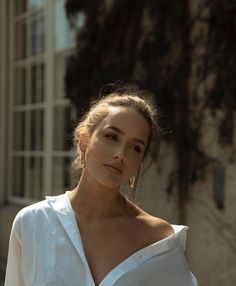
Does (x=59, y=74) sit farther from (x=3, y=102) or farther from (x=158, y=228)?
(x=158, y=228)

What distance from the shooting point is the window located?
6582mm

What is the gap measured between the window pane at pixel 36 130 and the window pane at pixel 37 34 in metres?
0.77

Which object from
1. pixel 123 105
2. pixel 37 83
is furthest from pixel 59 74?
pixel 123 105

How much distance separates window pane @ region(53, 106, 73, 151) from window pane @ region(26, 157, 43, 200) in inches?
21.1

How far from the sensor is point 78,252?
1695 mm

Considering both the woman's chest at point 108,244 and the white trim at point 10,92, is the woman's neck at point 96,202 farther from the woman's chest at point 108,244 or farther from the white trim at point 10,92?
the white trim at point 10,92

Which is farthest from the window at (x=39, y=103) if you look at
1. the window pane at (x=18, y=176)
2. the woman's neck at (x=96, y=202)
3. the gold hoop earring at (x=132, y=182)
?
the woman's neck at (x=96, y=202)

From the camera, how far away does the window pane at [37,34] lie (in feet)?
23.5

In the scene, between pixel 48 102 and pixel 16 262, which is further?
pixel 48 102

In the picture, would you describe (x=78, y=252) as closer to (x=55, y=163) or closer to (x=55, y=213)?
(x=55, y=213)

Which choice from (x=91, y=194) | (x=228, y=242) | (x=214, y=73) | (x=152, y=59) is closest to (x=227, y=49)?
(x=214, y=73)

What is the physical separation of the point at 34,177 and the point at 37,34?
5.91 feet

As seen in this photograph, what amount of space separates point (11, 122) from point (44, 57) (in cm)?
121

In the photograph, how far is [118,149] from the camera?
5.70 feet
